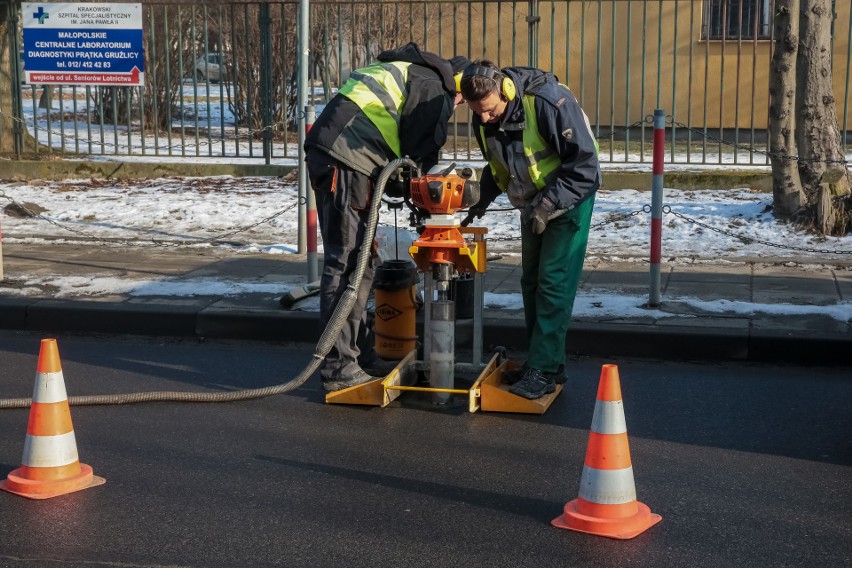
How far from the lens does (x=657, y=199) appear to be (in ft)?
23.0

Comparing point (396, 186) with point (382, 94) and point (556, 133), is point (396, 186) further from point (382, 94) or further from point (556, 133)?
point (556, 133)

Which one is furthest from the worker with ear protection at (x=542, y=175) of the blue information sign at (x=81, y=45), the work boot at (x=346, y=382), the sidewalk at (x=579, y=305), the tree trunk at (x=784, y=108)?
the blue information sign at (x=81, y=45)

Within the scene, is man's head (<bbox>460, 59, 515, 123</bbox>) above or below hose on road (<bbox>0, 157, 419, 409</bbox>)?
above

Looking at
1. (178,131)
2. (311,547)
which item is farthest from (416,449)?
(178,131)

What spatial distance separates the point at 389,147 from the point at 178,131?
44.8ft

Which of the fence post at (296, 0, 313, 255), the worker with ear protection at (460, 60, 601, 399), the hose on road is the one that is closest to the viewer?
the worker with ear protection at (460, 60, 601, 399)

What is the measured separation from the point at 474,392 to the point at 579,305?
201cm

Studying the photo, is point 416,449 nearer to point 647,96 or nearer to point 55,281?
point 55,281

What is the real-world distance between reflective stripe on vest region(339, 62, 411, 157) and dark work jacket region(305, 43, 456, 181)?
0.09 feet

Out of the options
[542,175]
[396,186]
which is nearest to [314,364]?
[396,186]

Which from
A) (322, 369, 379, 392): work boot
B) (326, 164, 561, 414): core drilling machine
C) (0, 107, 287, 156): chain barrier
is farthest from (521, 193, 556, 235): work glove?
(0, 107, 287, 156): chain barrier

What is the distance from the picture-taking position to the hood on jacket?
5594 mm

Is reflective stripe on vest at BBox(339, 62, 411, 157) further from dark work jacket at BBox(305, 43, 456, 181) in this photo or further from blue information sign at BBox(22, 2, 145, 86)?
blue information sign at BBox(22, 2, 145, 86)

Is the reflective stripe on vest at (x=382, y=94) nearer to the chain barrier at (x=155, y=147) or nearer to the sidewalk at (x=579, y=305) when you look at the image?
the sidewalk at (x=579, y=305)
